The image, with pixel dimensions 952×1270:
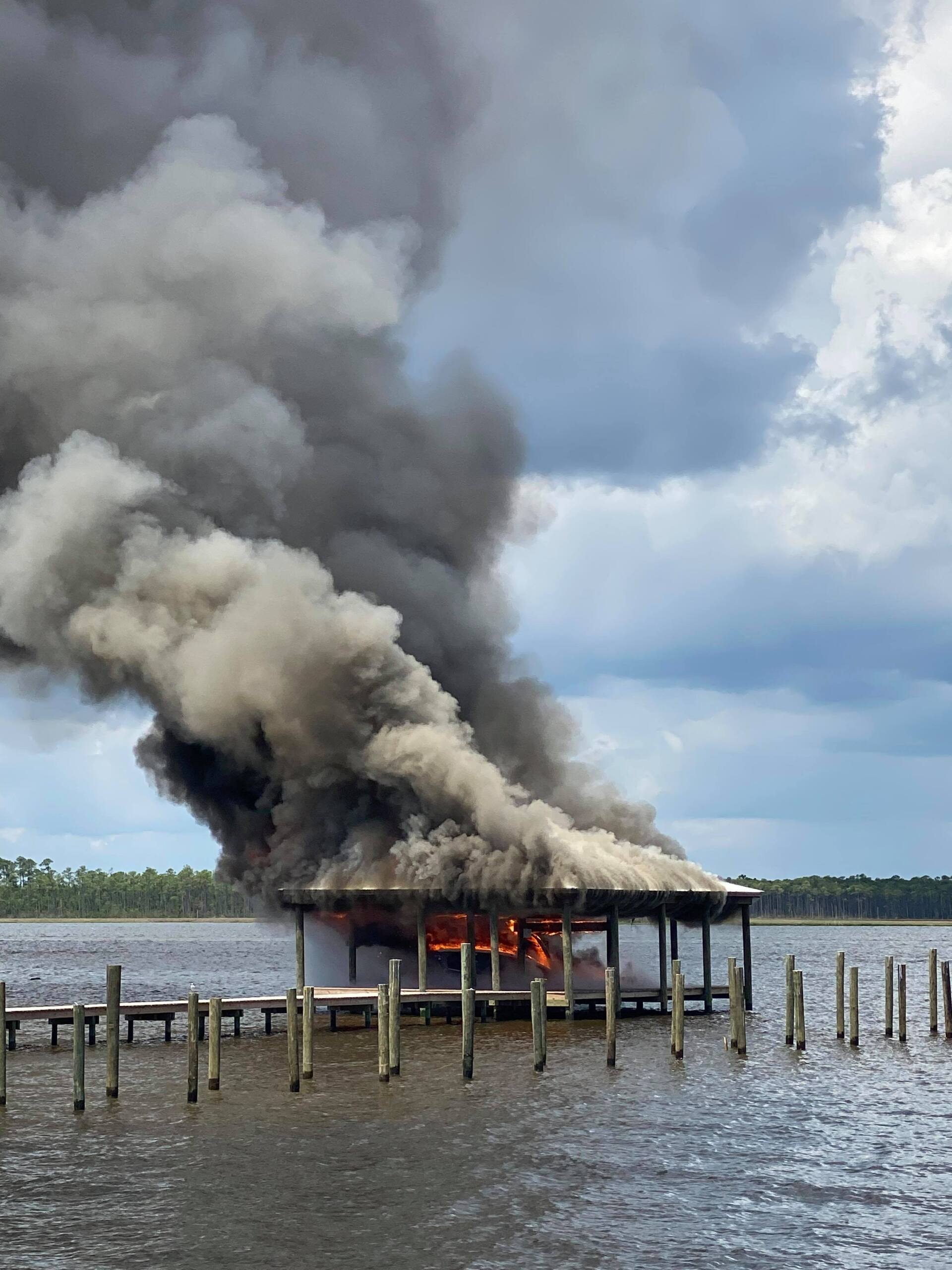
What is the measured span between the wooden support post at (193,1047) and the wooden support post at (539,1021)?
8275mm

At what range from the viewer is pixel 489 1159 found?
94.8 feet

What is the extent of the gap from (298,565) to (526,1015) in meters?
19.3

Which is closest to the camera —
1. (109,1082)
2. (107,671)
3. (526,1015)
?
(109,1082)

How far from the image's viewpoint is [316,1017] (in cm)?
5506

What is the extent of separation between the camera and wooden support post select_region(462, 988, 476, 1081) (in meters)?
36.3

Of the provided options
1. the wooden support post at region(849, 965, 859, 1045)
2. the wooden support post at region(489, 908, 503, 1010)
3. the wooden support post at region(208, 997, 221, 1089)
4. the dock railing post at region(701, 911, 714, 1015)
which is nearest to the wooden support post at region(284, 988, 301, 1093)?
the wooden support post at region(208, 997, 221, 1089)

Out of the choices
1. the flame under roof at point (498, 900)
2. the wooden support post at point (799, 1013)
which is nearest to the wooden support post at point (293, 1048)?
the flame under roof at point (498, 900)

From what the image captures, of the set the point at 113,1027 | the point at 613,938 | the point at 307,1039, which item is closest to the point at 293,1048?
the point at 307,1039

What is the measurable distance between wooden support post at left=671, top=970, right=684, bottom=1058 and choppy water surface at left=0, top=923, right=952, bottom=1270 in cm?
60

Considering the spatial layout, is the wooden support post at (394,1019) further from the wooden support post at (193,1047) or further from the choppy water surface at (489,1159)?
the wooden support post at (193,1047)

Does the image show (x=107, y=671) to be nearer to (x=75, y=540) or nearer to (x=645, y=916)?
(x=75, y=540)

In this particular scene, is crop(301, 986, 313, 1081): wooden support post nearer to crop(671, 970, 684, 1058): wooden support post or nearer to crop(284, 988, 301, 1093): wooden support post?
crop(284, 988, 301, 1093): wooden support post

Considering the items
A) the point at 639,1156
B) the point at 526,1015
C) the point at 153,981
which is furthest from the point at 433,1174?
the point at 153,981

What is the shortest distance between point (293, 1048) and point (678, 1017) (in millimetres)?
11670
